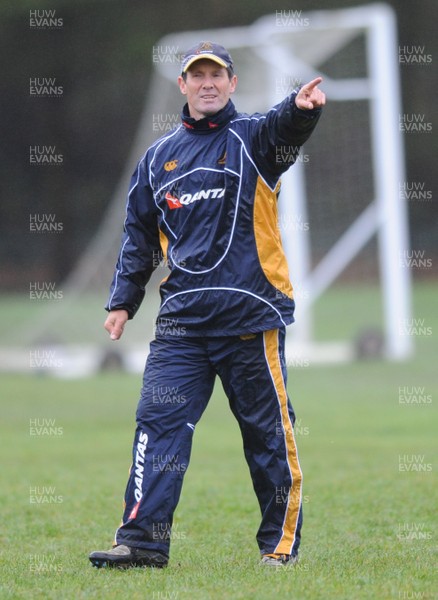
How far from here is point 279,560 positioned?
562 centimetres

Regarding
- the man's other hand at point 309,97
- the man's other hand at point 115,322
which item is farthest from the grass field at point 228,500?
the man's other hand at point 309,97

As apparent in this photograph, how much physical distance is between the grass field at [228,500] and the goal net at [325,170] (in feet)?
10.7

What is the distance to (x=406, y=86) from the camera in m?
40.1

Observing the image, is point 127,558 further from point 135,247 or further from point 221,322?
point 135,247

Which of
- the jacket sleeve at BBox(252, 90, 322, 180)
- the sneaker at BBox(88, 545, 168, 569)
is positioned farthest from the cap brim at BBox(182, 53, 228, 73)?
the sneaker at BBox(88, 545, 168, 569)

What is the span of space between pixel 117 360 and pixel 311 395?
15.3ft

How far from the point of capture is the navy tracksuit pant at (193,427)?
18.1ft

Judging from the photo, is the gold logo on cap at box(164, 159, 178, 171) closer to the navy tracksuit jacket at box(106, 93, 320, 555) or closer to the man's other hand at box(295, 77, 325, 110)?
the navy tracksuit jacket at box(106, 93, 320, 555)

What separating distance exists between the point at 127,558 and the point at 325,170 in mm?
16190

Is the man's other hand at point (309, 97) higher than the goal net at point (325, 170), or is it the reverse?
the goal net at point (325, 170)

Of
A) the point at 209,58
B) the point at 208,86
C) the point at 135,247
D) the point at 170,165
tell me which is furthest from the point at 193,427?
the point at 209,58

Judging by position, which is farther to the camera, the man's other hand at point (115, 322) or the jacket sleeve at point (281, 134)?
the man's other hand at point (115, 322)

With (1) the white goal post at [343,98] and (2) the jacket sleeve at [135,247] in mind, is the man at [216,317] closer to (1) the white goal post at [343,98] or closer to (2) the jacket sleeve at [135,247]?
(2) the jacket sleeve at [135,247]

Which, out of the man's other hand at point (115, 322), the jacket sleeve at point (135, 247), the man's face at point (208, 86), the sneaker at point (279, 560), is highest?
the man's face at point (208, 86)
